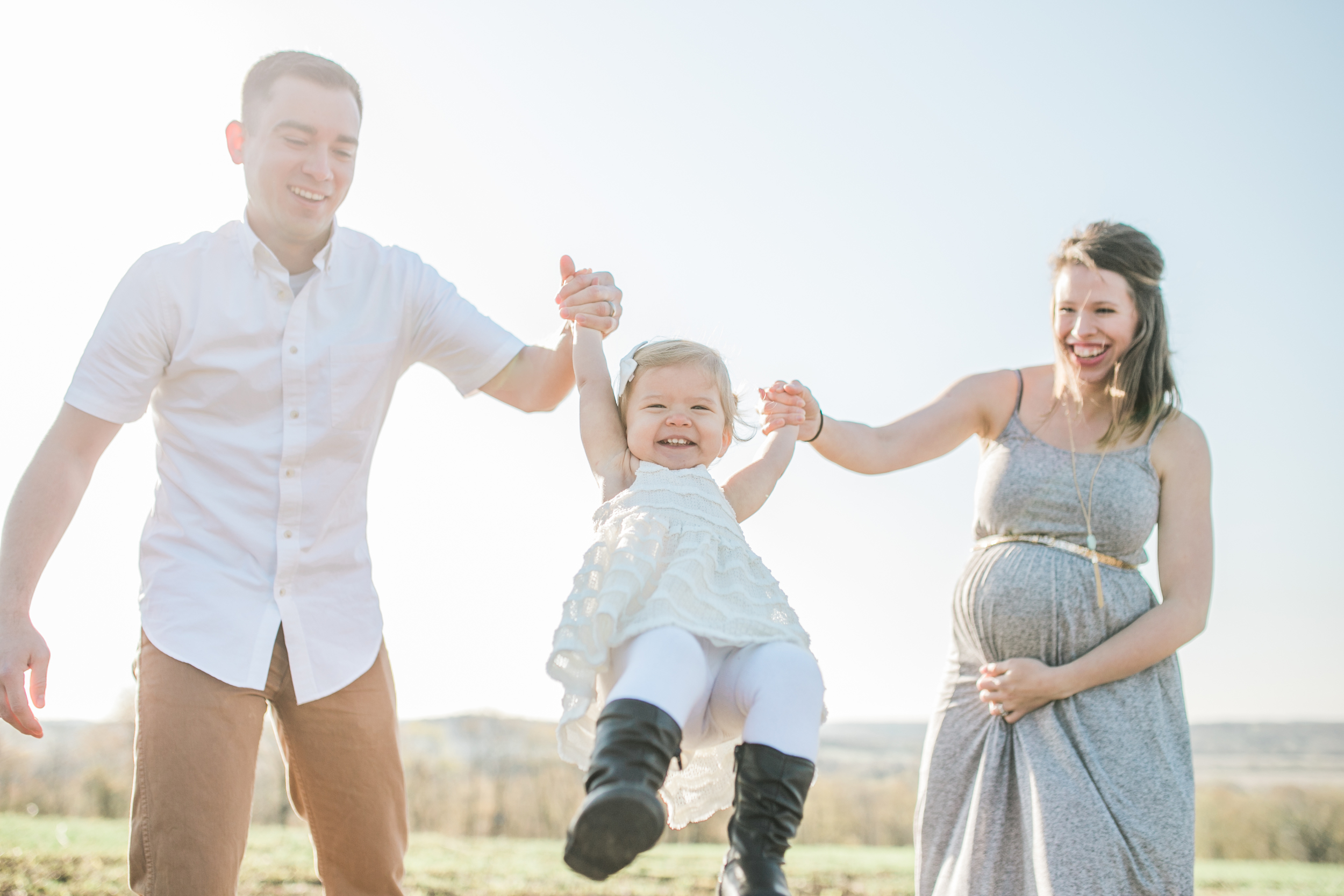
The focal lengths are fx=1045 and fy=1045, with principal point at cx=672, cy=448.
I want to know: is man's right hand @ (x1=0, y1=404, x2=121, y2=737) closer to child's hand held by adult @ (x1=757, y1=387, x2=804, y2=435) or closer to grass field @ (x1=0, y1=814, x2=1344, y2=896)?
child's hand held by adult @ (x1=757, y1=387, x2=804, y2=435)

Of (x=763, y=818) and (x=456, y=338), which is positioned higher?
(x=456, y=338)

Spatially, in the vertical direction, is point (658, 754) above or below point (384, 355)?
below

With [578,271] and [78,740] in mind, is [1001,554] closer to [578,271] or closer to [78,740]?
[578,271]

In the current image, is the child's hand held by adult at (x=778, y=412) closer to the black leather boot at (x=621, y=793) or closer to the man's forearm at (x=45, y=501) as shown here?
the black leather boot at (x=621, y=793)

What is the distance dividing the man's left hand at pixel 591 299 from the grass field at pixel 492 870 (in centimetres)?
363

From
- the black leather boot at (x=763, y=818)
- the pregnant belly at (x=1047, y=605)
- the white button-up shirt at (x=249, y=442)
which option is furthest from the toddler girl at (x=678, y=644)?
the pregnant belly at (x=1047, y=605)

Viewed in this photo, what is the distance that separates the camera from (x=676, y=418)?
2.62 metres

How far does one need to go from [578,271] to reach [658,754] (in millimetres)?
1452

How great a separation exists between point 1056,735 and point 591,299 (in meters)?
1.83

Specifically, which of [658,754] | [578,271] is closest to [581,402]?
[578,271]

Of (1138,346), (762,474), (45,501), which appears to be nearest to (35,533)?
(45,501)

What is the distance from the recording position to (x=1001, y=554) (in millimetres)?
3232

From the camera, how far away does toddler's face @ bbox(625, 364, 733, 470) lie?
2.62 meters

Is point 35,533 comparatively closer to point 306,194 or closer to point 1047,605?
point 306,194
